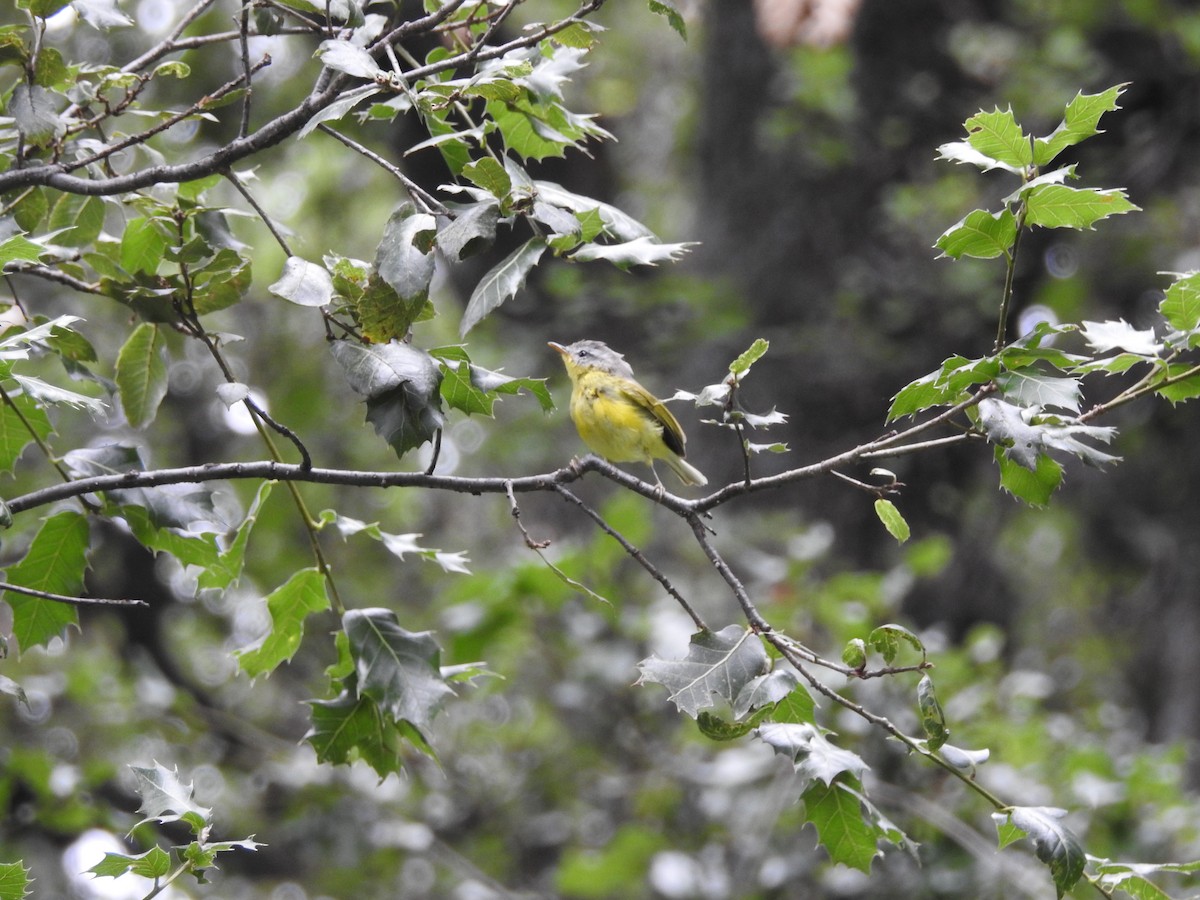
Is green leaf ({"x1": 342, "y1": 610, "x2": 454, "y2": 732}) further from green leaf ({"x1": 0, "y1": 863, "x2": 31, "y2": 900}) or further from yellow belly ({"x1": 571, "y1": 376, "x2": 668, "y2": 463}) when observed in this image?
yellow belly ({"x1": 571, "y1": 376, "x2": 668, "y2": 463})

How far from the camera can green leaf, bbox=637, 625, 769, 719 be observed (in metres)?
1.80

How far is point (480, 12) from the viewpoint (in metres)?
2.25

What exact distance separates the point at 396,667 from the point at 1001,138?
4.38 feet

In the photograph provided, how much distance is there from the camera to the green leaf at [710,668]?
1797 mm

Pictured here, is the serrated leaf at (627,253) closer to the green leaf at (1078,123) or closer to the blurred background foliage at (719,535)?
the green leaf at (1078,123)

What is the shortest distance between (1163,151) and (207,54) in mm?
5957

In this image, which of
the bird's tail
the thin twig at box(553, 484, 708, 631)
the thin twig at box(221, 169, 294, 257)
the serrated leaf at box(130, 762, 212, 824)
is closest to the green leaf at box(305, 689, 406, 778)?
the serrated leaf at box(130, 762, 212, 824)

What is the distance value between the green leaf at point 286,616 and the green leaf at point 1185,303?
1.58m

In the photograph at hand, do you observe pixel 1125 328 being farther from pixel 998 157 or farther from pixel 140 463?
pixel 140 463

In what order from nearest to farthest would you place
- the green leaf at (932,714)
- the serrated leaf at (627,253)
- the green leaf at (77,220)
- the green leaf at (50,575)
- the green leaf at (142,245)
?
the green leaf at (932,714), the serrated leaf at (627,253), the green leaf at (50,575), the green leaf at (142,245), the green leaf at (77,220)

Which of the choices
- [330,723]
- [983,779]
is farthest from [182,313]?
[983,779]

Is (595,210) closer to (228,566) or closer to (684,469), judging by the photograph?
(228,566)

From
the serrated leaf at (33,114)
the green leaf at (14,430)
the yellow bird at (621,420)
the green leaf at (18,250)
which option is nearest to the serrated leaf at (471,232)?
the green leaf at (18,250)

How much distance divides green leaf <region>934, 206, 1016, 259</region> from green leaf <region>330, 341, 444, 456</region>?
0.81 metres
